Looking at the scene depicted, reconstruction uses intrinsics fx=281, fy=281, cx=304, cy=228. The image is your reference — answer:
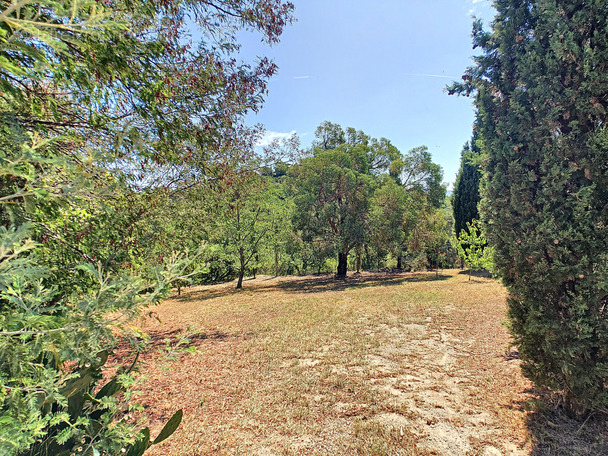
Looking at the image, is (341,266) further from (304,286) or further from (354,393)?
(354,393)

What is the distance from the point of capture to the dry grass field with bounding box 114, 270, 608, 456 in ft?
8.30

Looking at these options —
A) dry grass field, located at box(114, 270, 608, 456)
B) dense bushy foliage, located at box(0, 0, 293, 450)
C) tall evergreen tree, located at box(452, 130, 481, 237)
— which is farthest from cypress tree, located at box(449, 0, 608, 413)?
tall evergreen tree, located at box(452, 130, 481, 237)

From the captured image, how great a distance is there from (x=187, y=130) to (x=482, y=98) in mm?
3314

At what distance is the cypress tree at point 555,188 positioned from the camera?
2461mm

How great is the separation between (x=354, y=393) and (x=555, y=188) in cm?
302

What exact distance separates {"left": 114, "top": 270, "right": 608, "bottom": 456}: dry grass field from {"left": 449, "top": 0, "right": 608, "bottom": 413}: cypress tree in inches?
23.4

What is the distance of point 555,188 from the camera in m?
2.57

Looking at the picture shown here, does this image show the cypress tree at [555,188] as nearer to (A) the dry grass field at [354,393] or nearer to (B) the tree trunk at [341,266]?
(A) the dry grass field at [354,393]

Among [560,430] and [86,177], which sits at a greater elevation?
[86,177]

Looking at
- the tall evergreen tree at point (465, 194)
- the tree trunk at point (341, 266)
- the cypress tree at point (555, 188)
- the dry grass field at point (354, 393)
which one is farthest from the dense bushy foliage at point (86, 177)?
the tall evergreen tree at point (465, 194)

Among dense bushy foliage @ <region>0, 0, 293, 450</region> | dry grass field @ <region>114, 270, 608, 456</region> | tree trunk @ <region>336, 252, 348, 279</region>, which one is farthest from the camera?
tree trunk @ <region>336, 252, 348, 279</region>

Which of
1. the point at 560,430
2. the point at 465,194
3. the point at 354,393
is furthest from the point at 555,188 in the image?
the point at 465,194

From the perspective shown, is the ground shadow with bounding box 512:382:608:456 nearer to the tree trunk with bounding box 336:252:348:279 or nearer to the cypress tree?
the cypress tree

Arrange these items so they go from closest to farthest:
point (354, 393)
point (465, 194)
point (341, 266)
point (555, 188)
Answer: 1. point (555, 188)
2. point (354, 393)
3. point (341, 266)
4. point (465, 194)
